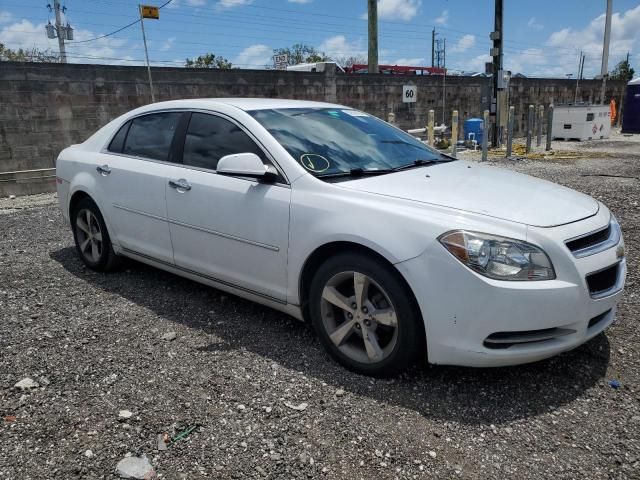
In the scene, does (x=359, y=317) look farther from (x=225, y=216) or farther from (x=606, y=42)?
(x=606, y=42)

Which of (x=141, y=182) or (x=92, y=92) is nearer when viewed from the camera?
(x=141, y=182)

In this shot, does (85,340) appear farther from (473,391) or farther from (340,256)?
(473,391)

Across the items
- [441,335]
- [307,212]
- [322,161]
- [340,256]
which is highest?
[322,161]

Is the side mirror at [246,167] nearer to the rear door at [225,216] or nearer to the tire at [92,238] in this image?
the rear door at [225,216]

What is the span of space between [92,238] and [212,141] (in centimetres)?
185

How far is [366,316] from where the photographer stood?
9.62 feet

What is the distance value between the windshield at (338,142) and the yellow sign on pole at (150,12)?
8.87 m

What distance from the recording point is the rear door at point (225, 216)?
3291 millimetres

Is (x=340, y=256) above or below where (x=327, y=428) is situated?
above

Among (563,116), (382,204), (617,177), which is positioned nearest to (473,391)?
(382,204)

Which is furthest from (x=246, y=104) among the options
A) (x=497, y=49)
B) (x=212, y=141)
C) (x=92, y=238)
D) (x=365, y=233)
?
(x=497, y=49)

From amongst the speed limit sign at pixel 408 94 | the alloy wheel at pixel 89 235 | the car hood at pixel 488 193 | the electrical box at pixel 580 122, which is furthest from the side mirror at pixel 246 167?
the electrical box at pixel 580 122

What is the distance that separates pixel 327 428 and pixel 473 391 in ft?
2.74

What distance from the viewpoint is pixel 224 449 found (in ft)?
8.02
